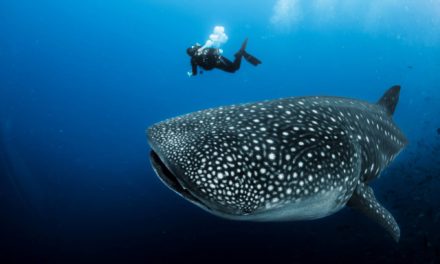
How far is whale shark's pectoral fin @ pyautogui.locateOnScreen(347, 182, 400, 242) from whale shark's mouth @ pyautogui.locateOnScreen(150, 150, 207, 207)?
217 cm

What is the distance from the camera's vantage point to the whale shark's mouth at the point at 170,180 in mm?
2711

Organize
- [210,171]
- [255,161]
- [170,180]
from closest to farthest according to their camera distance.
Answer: [210,171] < [255,161] < [170,180]

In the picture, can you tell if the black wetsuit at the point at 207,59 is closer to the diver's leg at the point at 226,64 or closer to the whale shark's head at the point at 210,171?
the diver's leg at the point at 226,64

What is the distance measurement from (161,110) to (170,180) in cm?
8298

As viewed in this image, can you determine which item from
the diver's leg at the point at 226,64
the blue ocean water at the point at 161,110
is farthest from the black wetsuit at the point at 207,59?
the blue ocean water at the point at 161,110

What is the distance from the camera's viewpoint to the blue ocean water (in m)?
12.9

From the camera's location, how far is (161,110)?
84438 millimetres

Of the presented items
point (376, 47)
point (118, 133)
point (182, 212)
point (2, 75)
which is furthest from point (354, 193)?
point (376, 47)

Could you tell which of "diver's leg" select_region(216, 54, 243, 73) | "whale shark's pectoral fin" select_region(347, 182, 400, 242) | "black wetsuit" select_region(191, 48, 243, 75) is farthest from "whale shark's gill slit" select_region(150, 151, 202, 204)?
→ "diver's leg" select_region(216, 54, 243, 73)

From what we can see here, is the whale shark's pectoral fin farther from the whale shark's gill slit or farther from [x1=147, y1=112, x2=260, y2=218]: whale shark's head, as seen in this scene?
the whale shark's gill slit

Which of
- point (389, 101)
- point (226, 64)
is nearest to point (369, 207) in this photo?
point (389, 101)

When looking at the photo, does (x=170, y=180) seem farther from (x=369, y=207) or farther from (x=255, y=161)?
(x=369, y=207)

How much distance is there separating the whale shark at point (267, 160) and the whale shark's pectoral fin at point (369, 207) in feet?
0.05

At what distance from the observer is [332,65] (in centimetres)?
10931
